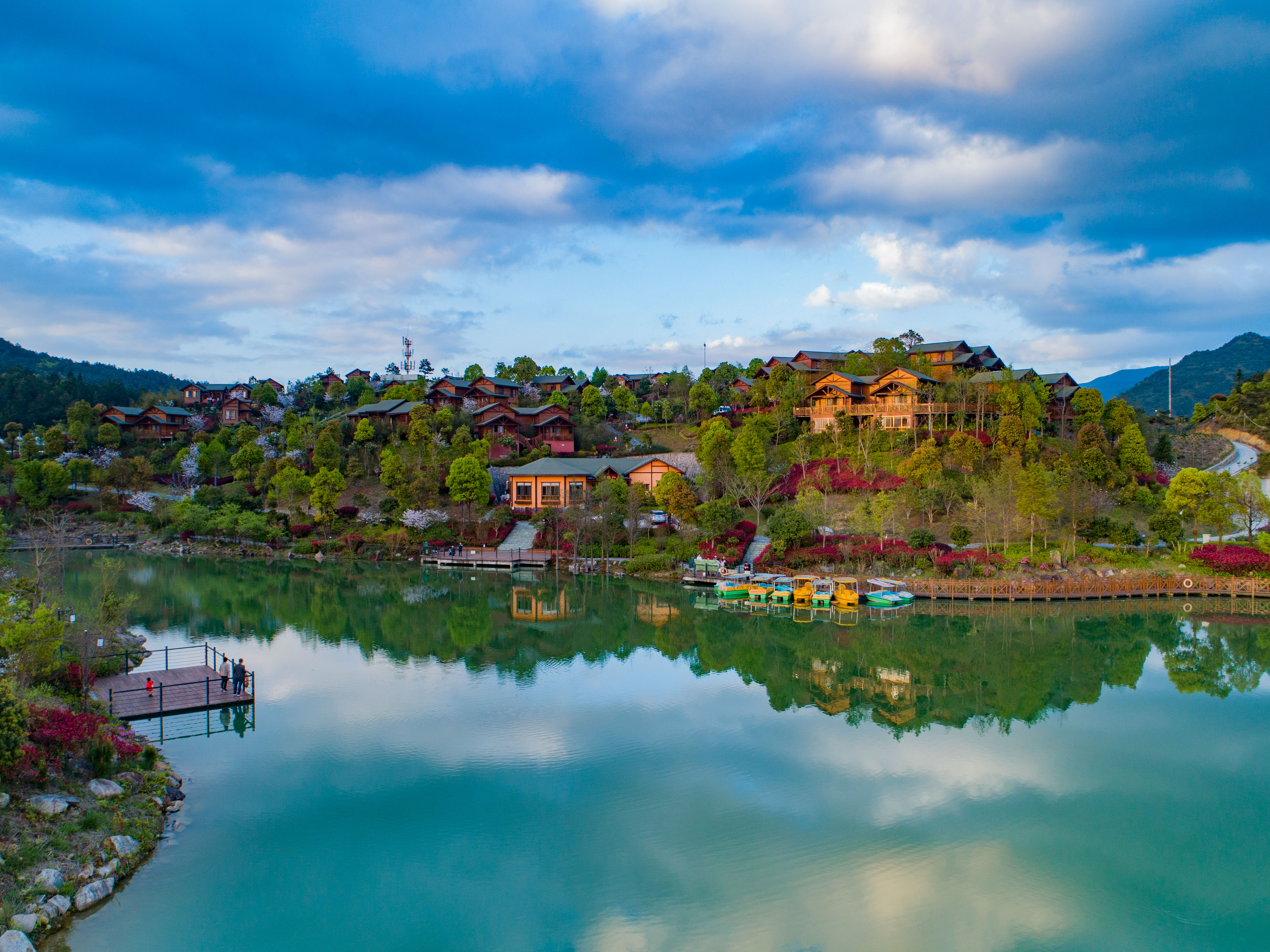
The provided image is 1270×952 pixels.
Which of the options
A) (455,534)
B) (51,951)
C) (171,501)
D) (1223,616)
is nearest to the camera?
(51,951)

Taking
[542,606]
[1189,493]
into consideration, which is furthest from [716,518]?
[1189,493]

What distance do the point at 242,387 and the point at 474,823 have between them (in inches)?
2640

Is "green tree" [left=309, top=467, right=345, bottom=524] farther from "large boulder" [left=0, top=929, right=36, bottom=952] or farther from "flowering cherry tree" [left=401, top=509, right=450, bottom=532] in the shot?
"large boulder" [left=0, top=929, right=36, bottom=952]

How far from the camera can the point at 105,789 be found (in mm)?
10984

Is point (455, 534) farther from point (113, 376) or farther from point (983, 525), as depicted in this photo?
point (113, 376)

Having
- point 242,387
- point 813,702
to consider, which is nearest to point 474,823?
point 813,702

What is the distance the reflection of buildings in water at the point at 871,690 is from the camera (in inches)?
673

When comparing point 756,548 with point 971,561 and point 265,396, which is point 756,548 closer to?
point 971,561

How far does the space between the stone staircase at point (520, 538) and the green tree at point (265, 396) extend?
1459 inches

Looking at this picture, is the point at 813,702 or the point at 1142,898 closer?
the point at 1142,898

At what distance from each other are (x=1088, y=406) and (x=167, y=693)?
43385 millimetres

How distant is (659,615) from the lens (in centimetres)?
2706

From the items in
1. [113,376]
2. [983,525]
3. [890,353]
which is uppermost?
[113,376]

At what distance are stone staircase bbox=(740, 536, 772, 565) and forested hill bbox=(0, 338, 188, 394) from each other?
3247 inches
